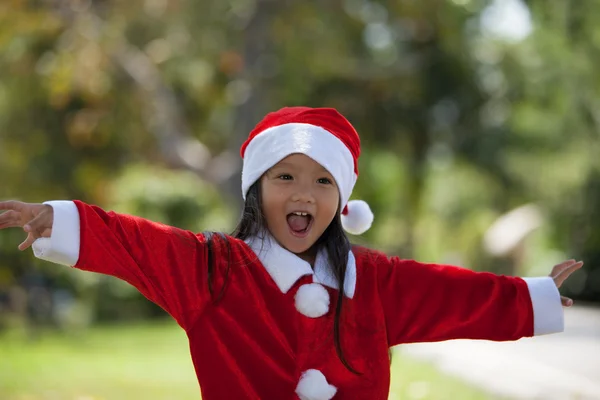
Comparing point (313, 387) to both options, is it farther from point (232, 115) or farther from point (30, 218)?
point (232, 115)

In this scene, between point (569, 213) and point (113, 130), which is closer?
point (113, 130)

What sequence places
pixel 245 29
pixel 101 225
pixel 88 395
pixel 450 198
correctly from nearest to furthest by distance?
pixel 101 225 → pixel 88 395 → pixel 245 29 → pixel 450 198

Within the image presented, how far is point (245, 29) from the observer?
11.7 m

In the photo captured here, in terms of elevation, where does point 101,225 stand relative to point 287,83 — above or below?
below

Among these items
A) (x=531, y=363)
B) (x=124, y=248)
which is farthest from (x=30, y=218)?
(x=531, y=363)

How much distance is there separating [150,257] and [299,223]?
0.53 m

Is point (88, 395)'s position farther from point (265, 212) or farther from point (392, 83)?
point (392, 83)

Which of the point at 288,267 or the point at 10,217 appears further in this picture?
the point at 288,267

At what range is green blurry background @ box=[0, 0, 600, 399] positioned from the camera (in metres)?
10.8

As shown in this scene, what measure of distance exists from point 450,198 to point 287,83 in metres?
18.8

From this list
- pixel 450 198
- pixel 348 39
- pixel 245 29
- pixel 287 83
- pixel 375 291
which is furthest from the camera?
pixel 450 198

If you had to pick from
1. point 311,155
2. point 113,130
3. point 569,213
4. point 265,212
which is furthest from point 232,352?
point 569,213

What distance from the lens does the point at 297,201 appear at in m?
2.98

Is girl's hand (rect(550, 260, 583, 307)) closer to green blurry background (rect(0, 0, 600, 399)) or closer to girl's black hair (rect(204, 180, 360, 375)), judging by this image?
girl's black hair (rect(204, 180, 360, 375))
